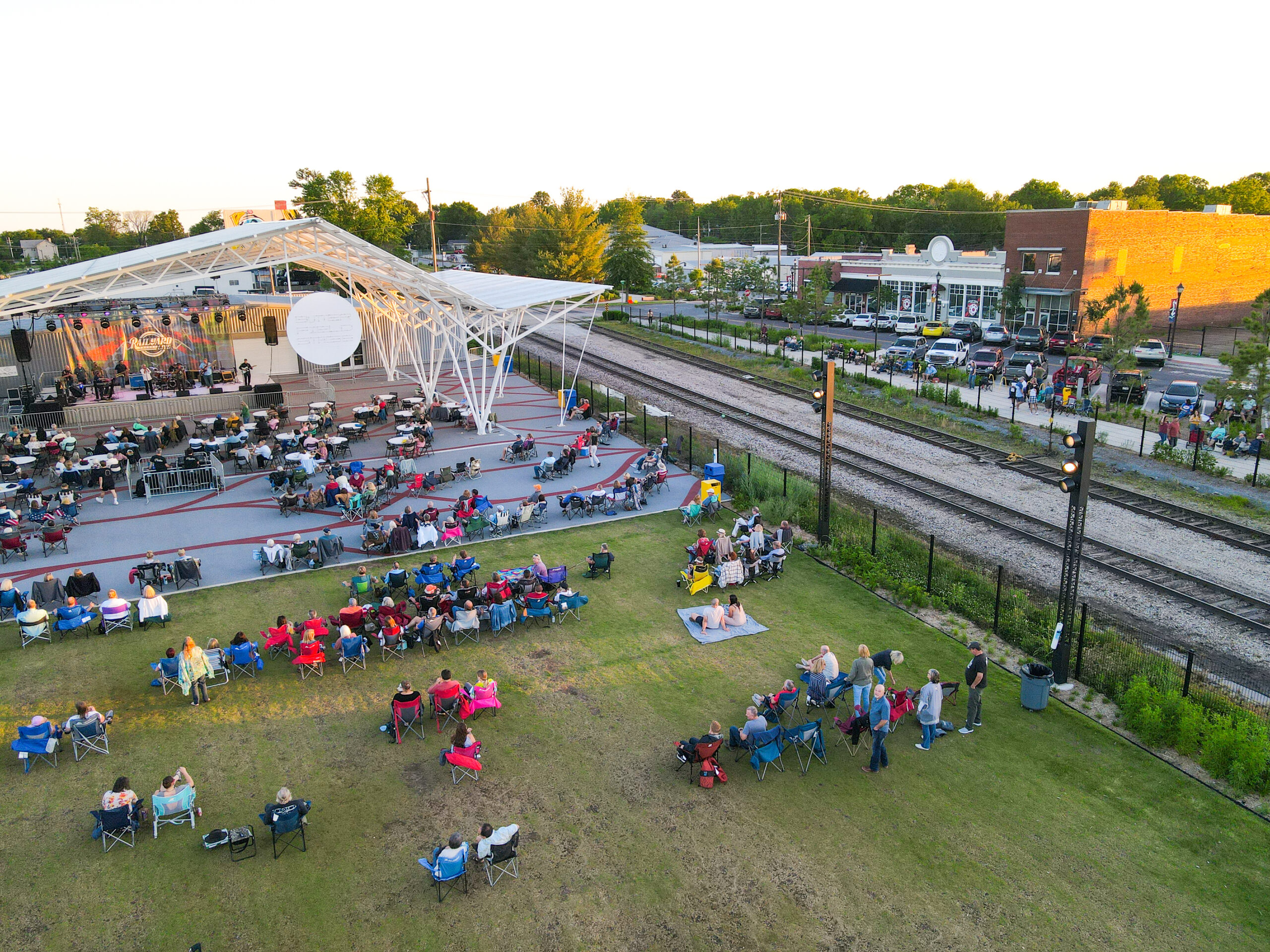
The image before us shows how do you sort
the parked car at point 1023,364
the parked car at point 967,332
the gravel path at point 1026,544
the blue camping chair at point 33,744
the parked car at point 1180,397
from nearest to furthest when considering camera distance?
the blue camping chair at point 33,744 → the gravel path at point 1026,544 → the parked car at point 1180,397 → the parked car at point 1023,364 → the parked car at point 967,332

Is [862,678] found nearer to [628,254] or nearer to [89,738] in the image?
[89,738]

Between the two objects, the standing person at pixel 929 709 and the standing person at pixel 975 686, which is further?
the standing person at pixel 975 686

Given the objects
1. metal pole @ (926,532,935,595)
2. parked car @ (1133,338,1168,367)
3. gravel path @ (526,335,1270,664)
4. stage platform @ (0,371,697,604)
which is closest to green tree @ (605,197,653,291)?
parked car @ (1133,338,1168,367)

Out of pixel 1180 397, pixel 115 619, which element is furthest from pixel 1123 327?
pixel 115 619

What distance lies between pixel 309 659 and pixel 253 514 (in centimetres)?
929

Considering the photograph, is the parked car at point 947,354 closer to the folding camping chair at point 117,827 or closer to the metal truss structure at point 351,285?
the metal truss structure at point 351,285

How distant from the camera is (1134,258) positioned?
54719 millimetres

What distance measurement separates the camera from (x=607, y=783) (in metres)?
11.0

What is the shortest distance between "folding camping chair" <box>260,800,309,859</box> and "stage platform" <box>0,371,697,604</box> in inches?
260

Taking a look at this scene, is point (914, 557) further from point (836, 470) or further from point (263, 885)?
point (263, 885)

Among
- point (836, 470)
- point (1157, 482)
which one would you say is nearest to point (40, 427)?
point (836, 470)

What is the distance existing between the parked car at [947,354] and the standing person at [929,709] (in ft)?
107

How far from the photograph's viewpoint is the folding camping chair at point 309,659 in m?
13.6

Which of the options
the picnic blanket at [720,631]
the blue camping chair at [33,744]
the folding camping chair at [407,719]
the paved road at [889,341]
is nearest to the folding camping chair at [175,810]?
the blue camping chair at [33,744]
